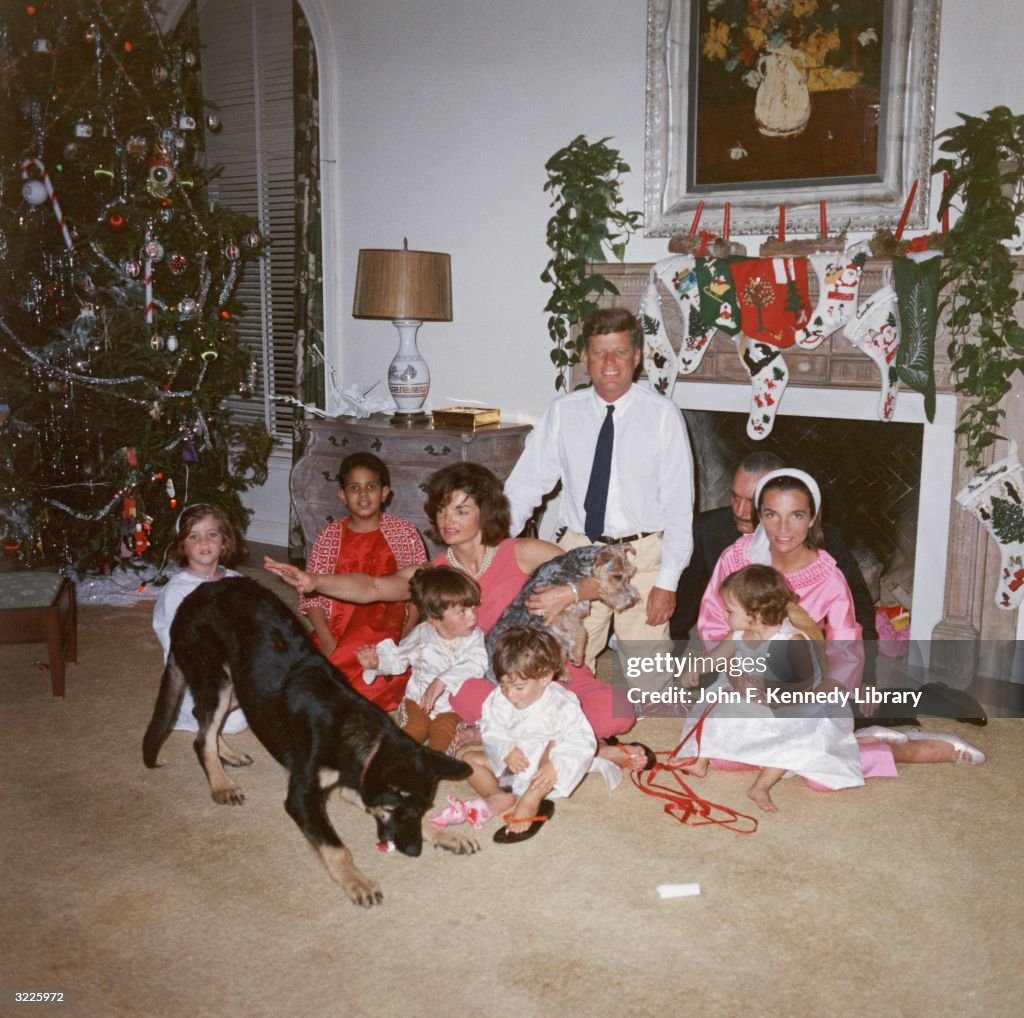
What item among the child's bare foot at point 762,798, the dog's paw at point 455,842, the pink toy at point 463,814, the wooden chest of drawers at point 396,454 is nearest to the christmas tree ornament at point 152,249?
the wooden chest of drawers at point 396,454

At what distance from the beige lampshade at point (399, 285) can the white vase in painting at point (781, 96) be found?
72.8 inches

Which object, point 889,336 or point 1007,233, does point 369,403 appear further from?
point 1007,233

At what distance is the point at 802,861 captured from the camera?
114 inches

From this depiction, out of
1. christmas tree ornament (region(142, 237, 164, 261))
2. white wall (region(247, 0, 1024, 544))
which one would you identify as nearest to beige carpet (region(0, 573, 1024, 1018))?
white wall (region(247, 0, 1024, 544))

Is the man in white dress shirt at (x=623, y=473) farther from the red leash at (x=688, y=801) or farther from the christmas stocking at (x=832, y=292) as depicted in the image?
the christmas stocking at (x=832, y=292)

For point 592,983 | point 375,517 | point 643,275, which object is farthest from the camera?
point 643,275

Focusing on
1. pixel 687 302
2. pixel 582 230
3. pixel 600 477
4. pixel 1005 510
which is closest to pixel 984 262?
pixel 1005 510

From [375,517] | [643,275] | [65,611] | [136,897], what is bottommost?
[136,897]

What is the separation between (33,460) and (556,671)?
3.93m

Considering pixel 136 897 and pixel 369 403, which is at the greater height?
pixel 369 403

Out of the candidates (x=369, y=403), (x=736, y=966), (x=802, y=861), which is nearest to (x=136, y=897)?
(x=736, y=966)

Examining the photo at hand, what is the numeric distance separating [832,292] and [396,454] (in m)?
2.31

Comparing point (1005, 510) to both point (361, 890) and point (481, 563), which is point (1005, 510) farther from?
point (361, 890)

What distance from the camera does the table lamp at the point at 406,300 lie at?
534cm
